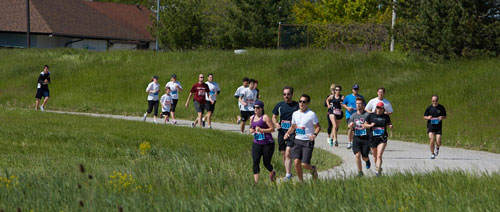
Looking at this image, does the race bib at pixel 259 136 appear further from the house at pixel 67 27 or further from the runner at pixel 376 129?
the house at pixel 67 27

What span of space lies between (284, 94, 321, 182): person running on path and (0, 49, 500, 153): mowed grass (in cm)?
1059

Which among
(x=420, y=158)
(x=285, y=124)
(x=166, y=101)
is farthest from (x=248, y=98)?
(x=285, y=124)

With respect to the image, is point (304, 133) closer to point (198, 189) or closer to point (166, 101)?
point (198, 189)

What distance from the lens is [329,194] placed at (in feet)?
29.5

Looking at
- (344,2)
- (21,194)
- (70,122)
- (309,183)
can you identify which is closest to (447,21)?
(70,122)

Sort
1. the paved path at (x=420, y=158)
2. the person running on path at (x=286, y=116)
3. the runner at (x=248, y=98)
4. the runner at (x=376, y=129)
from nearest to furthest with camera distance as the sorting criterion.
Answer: the person running on path at (x=286, y=116), the runner at (x=376, y=129), the paved path at (x=420, y=158), the runner at (x=248, y=98)

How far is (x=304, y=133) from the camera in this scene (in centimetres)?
1226

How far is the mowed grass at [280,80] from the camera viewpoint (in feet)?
86.6

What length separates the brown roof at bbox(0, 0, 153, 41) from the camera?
6338 centimetres

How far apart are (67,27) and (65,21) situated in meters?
1.25

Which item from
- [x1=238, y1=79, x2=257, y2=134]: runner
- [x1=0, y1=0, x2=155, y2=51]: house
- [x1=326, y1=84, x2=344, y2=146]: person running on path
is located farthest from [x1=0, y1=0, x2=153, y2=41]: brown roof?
[x1=326, y1=84, x2=344, y2=146]: person running on path

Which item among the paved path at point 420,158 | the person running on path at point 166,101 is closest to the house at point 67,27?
the person running on path at point 166,101

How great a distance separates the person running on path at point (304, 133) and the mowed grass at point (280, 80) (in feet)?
34.7

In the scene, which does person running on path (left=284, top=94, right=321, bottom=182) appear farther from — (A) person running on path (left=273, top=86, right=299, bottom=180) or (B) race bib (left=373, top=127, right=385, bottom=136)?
(B) race bib (left=373, top=127, right=385, bottom=136)
